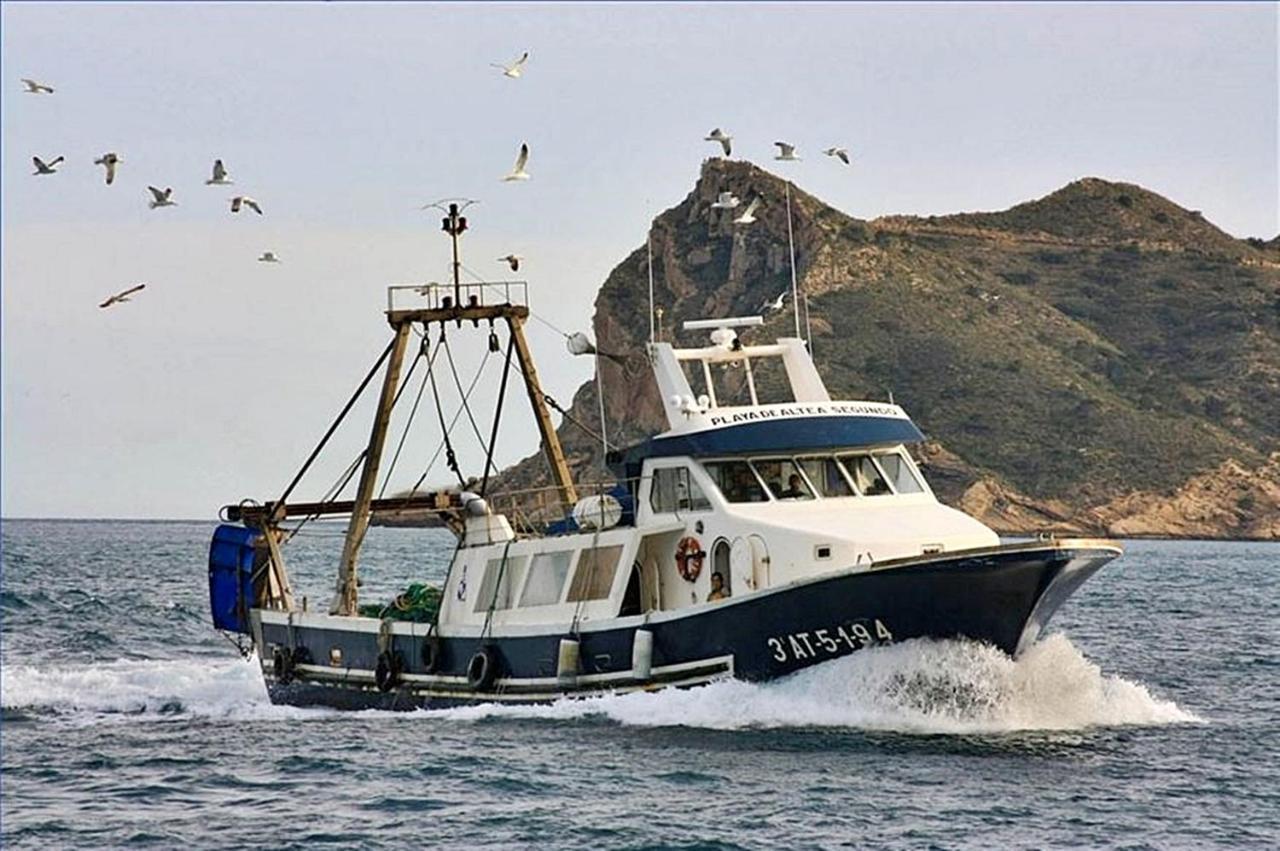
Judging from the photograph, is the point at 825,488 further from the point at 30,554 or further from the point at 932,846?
the point at 30,554

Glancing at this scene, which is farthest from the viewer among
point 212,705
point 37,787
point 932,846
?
point 212,705

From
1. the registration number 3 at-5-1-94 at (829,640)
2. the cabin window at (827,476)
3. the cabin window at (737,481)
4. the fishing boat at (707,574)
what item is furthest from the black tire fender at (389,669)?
the registration number 3 at-5-1-94 at (829,640)

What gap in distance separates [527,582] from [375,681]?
10.9 feet

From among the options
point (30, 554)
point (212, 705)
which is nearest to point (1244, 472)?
point (30, 554)

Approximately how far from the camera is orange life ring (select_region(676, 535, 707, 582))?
96.8 ft

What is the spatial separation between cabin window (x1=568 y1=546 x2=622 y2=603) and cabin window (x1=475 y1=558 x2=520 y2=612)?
1.50m

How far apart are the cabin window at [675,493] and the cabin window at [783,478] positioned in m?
0.85

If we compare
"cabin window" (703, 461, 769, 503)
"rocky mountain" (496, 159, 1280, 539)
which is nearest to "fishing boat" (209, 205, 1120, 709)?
"cabin window" (703, 461, 769, 503)

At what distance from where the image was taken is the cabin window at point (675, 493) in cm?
2967

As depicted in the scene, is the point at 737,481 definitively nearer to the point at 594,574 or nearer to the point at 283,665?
the point at 594,574

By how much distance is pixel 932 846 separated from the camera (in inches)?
Result: 838

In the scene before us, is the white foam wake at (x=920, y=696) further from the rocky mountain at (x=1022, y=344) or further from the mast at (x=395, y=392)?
the rocky mountain at (x=1022, y=344)

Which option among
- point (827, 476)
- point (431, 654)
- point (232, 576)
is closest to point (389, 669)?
point (431, 654)

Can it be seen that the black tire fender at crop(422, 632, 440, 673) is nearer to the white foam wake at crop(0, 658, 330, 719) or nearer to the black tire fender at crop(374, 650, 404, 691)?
the black tire fender at crop(374, 650, 404, 691)
